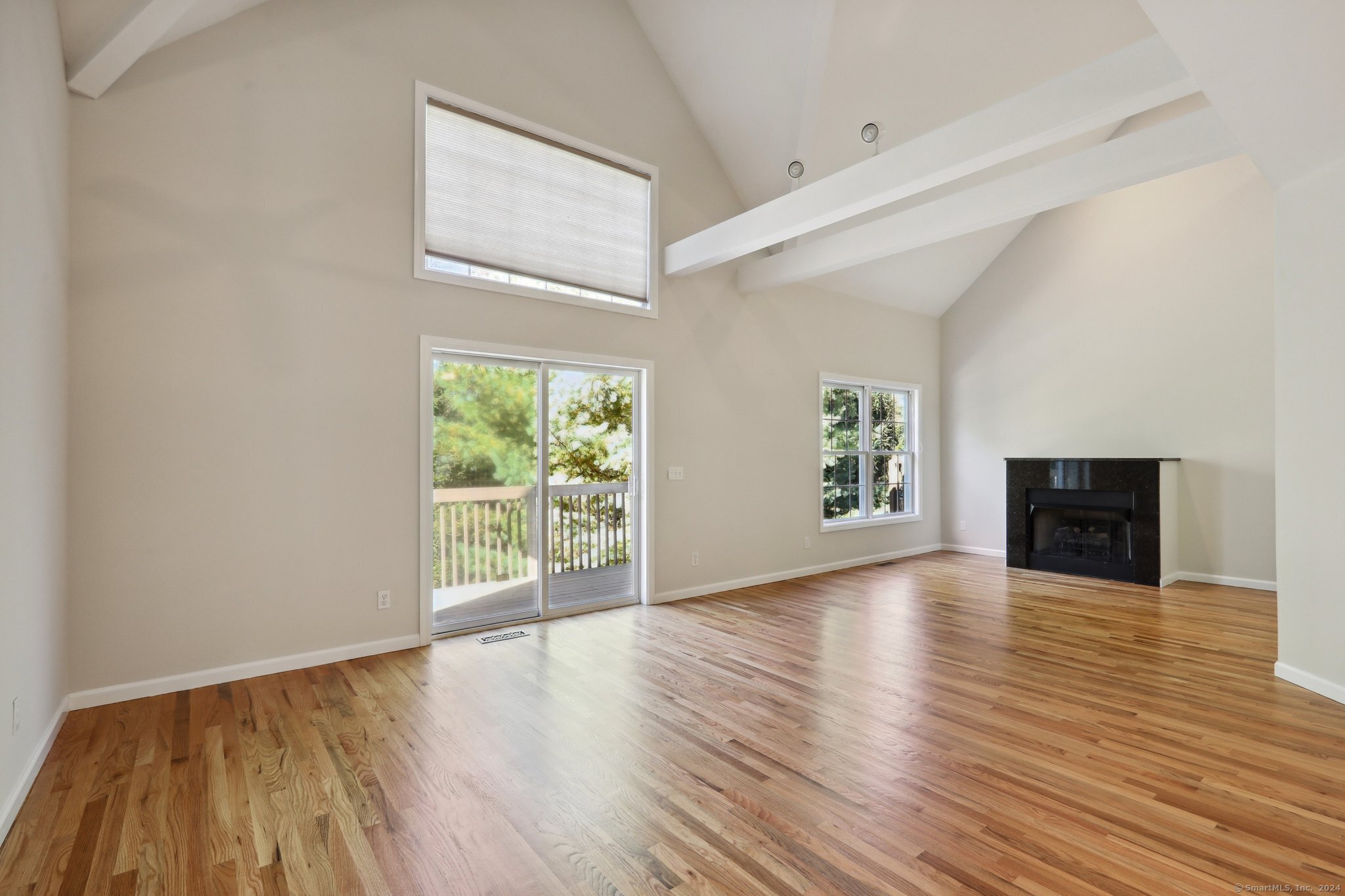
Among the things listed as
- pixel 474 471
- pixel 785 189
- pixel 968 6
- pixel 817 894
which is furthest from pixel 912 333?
pixel 817 894

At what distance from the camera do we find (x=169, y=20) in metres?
2.69

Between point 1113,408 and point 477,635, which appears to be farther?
point 1113,408

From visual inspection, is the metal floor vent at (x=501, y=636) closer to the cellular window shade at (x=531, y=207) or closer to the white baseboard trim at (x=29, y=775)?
the white baseboard trim at (x=29, y=775)

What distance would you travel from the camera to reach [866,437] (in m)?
7.12

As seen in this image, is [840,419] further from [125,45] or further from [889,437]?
[125,45]

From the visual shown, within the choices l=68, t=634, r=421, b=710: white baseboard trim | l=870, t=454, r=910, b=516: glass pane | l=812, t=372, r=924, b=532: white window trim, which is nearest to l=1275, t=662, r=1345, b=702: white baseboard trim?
l=812, t=372, r=924, b=532: white window trim

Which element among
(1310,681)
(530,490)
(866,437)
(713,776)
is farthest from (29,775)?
(866,437)

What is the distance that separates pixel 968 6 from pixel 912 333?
3762 mm

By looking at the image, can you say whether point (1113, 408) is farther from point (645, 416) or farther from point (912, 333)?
point (645, 416)

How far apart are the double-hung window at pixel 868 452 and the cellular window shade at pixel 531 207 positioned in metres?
2.72

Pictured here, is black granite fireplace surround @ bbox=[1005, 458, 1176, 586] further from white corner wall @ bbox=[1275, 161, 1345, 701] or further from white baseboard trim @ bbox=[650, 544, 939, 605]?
white corner wall @ bbox=[1275, 161, 1345, 701]

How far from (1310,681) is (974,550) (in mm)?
4432

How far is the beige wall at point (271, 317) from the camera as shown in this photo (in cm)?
307

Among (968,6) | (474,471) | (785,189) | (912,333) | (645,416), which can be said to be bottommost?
(474,471)
